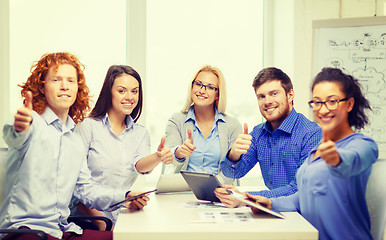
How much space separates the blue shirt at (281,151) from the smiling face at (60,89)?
0.99 metres

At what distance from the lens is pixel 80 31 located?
12.9ft

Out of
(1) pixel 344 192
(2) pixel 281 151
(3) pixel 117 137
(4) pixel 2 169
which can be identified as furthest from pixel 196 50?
(1) pixel 344 192

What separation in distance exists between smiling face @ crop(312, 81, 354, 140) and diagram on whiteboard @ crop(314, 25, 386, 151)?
2.13 metres

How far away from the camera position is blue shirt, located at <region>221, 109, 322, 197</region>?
2412 mm

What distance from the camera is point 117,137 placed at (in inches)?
100

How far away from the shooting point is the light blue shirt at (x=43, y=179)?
71.1 inches

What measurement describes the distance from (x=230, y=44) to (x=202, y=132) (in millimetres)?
1512

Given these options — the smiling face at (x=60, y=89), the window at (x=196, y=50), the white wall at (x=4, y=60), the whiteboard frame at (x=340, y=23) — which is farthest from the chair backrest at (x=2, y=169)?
the whiteboard frame at (x=340, y=23)

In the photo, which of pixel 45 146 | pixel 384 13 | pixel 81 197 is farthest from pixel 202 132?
pixel 384 13

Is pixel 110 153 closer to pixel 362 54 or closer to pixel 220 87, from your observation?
pixel 220 87

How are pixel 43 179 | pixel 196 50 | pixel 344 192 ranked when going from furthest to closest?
1. pixel 196 50
2. pixel 43 179
3. pixel 344 192

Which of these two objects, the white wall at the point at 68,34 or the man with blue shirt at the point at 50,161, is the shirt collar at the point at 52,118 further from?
the white wall at the point at 68,34

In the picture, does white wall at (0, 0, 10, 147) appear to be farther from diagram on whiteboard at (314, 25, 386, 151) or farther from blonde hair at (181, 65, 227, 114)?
diagram on whiteboard at (314, 25, 386, 151)

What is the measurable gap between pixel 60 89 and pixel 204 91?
45.7 inches
